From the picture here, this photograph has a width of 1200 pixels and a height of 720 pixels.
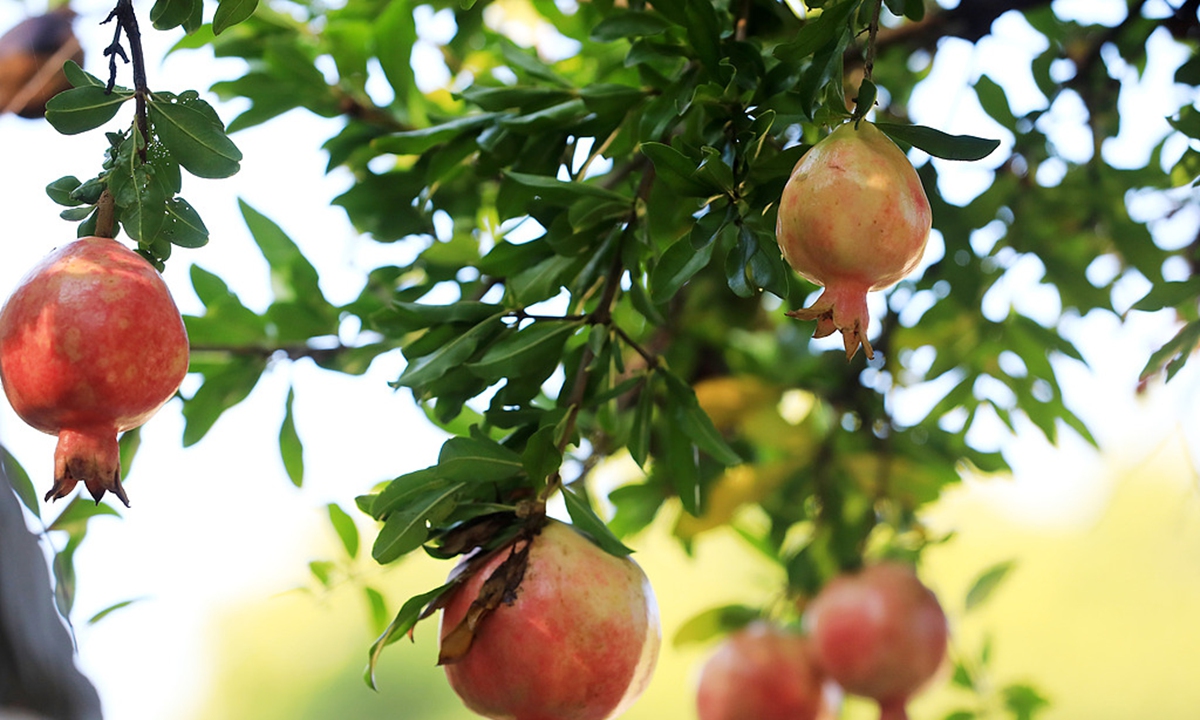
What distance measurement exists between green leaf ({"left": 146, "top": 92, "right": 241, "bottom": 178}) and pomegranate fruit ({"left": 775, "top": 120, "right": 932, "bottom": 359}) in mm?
228

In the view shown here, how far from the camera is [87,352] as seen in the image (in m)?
0.39

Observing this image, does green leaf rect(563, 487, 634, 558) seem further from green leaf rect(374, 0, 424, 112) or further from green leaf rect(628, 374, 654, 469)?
green leaf rect(374, 0, 424, 112)

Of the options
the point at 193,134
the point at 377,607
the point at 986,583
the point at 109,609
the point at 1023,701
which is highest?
the point at 193,134

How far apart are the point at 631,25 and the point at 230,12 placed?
233 millimetres

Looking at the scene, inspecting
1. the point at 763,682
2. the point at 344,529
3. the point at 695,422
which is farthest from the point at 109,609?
the point at 763,682

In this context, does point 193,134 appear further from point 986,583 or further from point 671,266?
point 986,583

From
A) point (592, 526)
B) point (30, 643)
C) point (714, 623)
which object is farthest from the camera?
point (714, 623)

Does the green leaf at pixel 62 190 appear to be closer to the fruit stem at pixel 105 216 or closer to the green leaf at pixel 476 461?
the fruit stem at pixel 105 216

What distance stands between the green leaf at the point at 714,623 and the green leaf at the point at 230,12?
785 millimetres

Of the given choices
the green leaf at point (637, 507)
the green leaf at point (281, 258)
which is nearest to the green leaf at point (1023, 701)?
the green leaf at point (637, 507)

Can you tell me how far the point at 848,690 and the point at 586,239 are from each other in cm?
54

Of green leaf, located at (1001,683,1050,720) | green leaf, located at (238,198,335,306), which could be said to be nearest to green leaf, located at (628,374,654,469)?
green leaf, located at (238,198,335,306)

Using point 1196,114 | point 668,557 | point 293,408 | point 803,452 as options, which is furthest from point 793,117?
point 668,557

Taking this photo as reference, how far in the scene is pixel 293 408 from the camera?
2.56 ft
